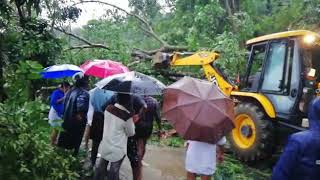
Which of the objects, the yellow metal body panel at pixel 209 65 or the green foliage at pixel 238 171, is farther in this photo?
the yellow metal body panel at pixel 209 65

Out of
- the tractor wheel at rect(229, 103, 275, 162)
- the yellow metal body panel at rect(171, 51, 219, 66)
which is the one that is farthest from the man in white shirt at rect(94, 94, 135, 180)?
the yellow metal body panel at rect(171, 51, 219, 66)

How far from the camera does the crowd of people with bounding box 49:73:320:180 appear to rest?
2916 millimetres

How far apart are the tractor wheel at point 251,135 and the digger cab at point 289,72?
308 millimetres

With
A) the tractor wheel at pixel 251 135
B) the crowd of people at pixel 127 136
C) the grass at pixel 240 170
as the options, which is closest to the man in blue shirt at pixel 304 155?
the crowd of people at pixel 127 136

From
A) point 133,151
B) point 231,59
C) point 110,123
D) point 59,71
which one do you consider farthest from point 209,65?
point 110,123

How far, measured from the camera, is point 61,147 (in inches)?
241

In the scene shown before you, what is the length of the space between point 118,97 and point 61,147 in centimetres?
153

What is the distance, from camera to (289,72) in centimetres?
737

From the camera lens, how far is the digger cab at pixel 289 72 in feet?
23.3

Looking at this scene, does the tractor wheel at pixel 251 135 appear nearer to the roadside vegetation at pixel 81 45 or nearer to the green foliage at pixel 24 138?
the roadside vegetation at pixel 81 45

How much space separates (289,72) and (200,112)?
3199mm

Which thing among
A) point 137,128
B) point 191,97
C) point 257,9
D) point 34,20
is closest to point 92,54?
point 34,20

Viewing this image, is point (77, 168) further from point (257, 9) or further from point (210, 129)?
point (257, 9)

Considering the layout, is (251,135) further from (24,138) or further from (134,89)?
(24,138)
